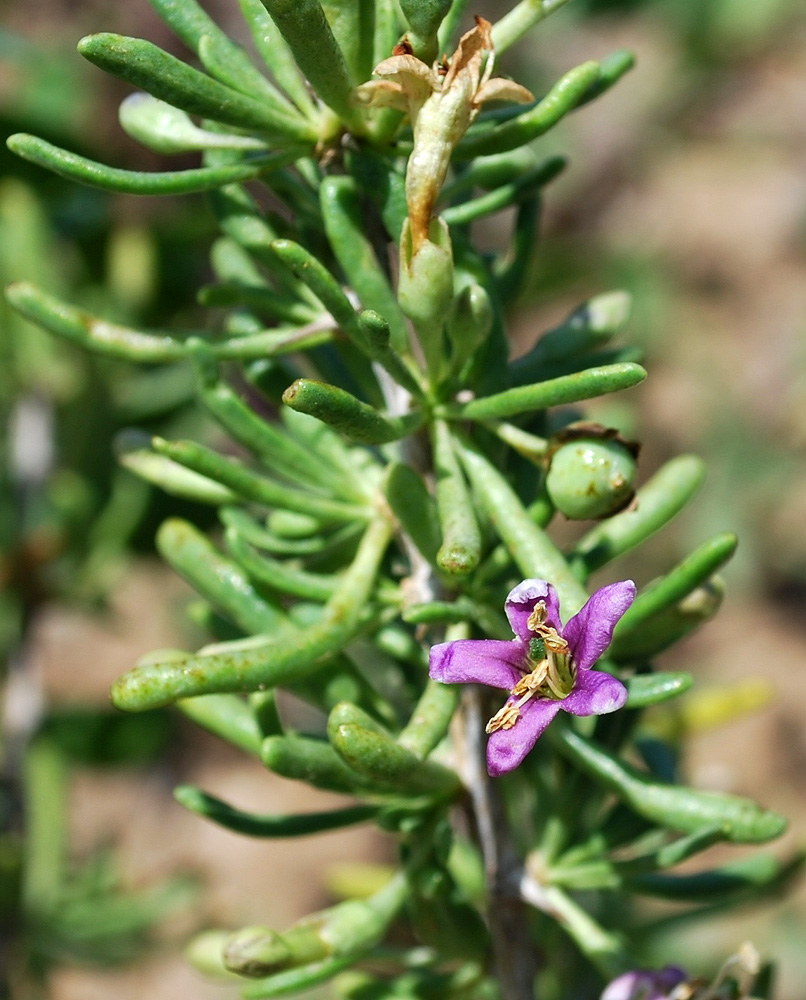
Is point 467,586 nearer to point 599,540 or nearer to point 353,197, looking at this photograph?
point 599,540

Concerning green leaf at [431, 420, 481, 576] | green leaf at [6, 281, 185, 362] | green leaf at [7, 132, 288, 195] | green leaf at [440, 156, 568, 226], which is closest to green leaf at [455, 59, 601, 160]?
green leaf at [440, 156, 568, 226]

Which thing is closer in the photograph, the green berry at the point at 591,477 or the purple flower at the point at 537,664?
the purple flower at the point at 537,664

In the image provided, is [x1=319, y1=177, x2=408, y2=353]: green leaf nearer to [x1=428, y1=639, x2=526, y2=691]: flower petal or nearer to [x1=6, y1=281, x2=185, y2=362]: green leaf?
[x1=6, y1=281, x2=185, y2=362]: green leaf

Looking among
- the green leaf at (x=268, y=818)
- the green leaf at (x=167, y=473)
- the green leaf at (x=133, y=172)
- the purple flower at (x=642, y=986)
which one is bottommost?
the purple flower at (x=642, y=986)

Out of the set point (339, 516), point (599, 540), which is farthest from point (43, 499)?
point (599, 540)

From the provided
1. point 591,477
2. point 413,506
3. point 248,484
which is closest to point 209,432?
point 248,484

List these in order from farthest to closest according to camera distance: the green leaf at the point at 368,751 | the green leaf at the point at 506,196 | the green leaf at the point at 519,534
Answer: the green leaf at the point at 506,196
the green leaf at the point at 519,534
the green leaf at the point at 368,751

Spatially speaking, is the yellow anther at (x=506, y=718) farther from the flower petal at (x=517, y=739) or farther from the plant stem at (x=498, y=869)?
the plant stem at (x=498, y=869)

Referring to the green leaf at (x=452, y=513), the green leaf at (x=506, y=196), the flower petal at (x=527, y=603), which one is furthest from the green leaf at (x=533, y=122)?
the flower petal at (x=527, y=603)
